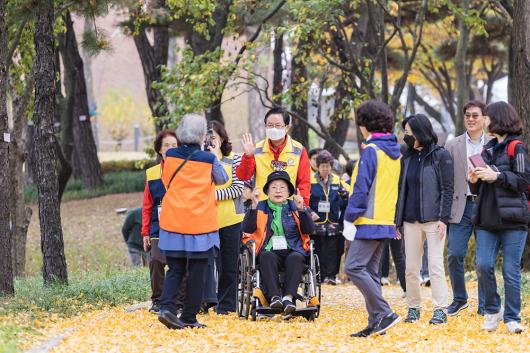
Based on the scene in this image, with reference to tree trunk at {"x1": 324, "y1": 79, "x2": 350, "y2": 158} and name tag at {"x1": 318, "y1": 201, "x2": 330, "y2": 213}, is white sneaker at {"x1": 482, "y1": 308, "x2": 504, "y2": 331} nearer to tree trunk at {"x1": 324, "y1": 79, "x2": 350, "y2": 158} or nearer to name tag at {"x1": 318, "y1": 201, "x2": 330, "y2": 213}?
name tag at {"x1": 318, "y1": 201, "x2": 330, "y2": 213}

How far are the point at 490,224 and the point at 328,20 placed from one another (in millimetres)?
8721

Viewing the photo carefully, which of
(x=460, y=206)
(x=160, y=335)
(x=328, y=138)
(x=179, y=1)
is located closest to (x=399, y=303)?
(x=460, y=206)

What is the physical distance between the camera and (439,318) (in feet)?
30.3

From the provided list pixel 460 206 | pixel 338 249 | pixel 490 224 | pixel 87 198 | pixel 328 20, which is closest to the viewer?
pixel 490 224

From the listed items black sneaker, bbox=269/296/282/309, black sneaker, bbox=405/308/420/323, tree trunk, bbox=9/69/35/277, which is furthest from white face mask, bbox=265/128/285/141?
tree trunk, bbox=9/69/35/277

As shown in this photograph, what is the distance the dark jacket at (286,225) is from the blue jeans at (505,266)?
5.60 feet

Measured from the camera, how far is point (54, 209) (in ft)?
38.5

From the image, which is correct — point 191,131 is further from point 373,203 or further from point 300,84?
point 300,84

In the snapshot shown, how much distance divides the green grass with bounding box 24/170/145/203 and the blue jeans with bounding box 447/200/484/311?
18205 millimetres

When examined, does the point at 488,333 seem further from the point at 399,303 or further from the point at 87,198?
the point at 87,198

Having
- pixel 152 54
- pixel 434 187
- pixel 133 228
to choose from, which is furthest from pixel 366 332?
pixel 152 54

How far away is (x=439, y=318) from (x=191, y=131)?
8.51 feet

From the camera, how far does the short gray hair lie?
8789 millimetres

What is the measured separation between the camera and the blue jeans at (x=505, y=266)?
8.54 metres
